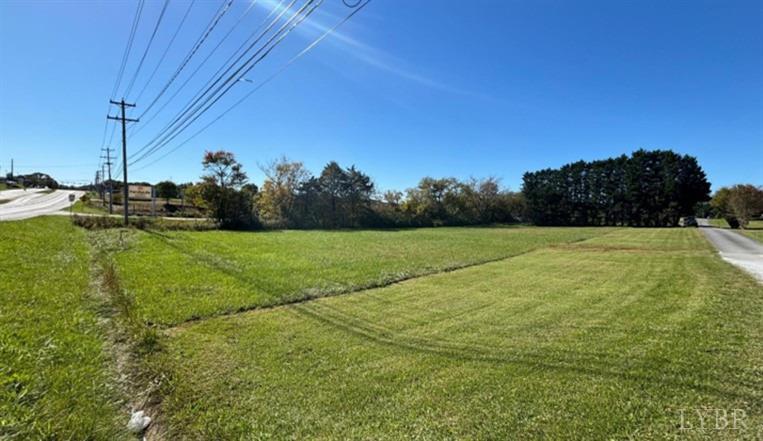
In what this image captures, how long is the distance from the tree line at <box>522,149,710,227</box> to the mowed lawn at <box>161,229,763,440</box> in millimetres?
48239

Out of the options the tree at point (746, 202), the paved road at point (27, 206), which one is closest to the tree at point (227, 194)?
the paved road at point (27, 206)

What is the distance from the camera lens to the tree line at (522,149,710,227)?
4281cm

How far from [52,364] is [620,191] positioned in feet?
191

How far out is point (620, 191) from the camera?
4722 cm

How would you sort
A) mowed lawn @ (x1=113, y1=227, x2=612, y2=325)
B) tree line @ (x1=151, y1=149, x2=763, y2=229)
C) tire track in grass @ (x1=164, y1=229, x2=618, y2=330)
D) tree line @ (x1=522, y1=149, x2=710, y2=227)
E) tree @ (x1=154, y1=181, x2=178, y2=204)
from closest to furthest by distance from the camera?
tire track in grass @ (x1=164, y1=229, x2=618, y2=330), mowed lawn @ (x1=113, y1=227, x2=612, y2=325), tree line @ (x1=151, y1=149, x2=763, y2=229), tree line @ (x1=522, y1=149, x2=710, y2=227), tree @ (x1=154, y1=181, x2=178, y2=204)

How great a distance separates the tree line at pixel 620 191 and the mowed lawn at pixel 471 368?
158 feet

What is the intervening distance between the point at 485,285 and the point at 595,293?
2.27 metres

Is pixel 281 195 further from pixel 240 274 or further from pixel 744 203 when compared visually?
pixel 744 203

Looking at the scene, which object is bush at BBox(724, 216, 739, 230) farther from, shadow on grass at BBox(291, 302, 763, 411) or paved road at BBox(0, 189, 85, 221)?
paved road at BBox(0, 189, 85, 221)

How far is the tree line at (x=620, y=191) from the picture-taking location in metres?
42.8

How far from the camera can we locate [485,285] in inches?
316

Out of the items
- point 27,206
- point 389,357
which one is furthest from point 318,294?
point 27,206

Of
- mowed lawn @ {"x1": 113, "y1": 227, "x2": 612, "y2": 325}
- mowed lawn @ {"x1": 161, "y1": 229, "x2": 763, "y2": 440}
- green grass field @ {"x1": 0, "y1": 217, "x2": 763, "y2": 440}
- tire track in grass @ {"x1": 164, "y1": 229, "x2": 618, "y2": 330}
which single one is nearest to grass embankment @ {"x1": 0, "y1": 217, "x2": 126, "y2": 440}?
green grass field @ {"x1": 0, "y1": 217, "x2": 763, "y2": 440}

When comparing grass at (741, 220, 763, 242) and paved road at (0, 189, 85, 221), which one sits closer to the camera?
grass at (741, 220, 763, 242)
